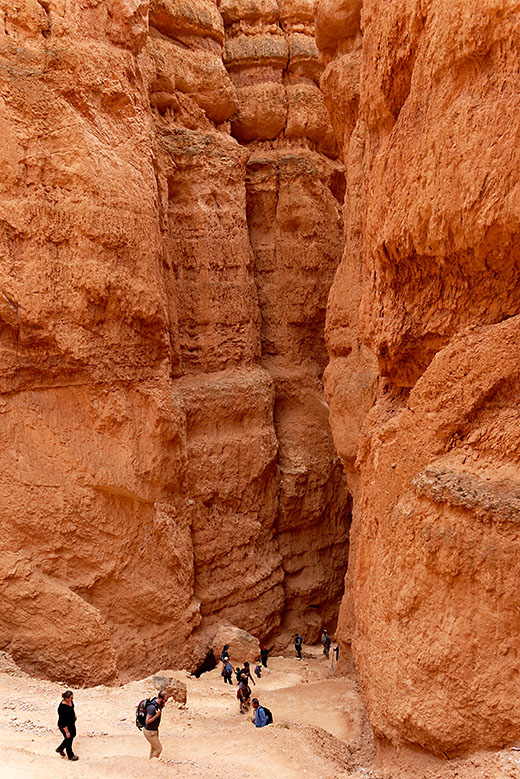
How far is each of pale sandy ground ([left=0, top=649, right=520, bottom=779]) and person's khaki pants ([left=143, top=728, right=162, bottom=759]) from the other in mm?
111

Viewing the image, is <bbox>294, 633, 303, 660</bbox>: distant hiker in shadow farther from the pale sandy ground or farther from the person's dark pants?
the person's dark pants

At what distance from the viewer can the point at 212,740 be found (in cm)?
800

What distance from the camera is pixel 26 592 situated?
34.7 ft

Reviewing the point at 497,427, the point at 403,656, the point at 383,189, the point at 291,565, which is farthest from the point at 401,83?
the point at 291,565

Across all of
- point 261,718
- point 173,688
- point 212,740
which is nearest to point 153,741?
point 212,740

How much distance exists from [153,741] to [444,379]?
4.72 meters

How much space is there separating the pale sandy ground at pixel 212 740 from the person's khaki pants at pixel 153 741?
0.36ft

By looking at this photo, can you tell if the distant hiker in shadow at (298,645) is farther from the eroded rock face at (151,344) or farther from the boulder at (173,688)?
the boulder at (173,688)

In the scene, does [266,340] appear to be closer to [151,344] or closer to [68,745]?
[151,344]

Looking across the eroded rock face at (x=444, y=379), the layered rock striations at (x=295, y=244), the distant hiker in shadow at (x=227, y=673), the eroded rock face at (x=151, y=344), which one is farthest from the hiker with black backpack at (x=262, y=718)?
the layered rock striations at (x=295, y=244)

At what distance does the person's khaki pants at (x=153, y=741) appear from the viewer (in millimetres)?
7062

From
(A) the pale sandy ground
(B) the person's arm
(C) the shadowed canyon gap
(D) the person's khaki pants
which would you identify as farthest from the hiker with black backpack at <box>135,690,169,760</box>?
(C) the shadowed canyon gap

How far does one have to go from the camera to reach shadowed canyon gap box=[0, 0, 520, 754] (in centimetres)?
550

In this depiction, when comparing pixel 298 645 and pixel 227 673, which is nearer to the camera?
pixel 227 673
